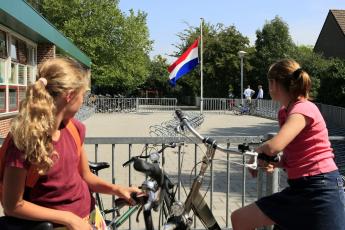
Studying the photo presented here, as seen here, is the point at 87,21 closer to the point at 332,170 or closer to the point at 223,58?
the point at 223,58

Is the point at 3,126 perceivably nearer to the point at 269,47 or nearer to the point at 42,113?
the point at 42,113

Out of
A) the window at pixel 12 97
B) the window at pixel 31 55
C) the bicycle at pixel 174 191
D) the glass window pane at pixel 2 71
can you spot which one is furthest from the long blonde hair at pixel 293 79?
the window at pixel 31 55

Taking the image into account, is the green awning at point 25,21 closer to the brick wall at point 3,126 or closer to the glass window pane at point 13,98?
the glass window pane at point 13,98

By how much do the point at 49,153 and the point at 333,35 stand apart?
40.0m

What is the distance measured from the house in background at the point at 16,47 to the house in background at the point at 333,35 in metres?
26.5

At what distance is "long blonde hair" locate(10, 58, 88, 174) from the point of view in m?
1.98

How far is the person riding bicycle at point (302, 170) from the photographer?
2.89m

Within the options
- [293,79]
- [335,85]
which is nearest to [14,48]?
[335,85]

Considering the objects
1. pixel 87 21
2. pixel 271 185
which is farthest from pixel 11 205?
pixel 87 21

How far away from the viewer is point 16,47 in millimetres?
14375

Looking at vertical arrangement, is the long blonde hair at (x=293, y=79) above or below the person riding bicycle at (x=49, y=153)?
above

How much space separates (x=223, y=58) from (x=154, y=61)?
55.0ft

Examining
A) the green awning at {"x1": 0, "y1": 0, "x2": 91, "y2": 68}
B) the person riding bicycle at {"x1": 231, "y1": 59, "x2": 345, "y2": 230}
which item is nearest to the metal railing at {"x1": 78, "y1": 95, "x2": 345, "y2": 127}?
the green awning at {"x1": 0, "y1": 0, "x2": 91, "y2": 68}

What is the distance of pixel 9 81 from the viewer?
44.2ft
